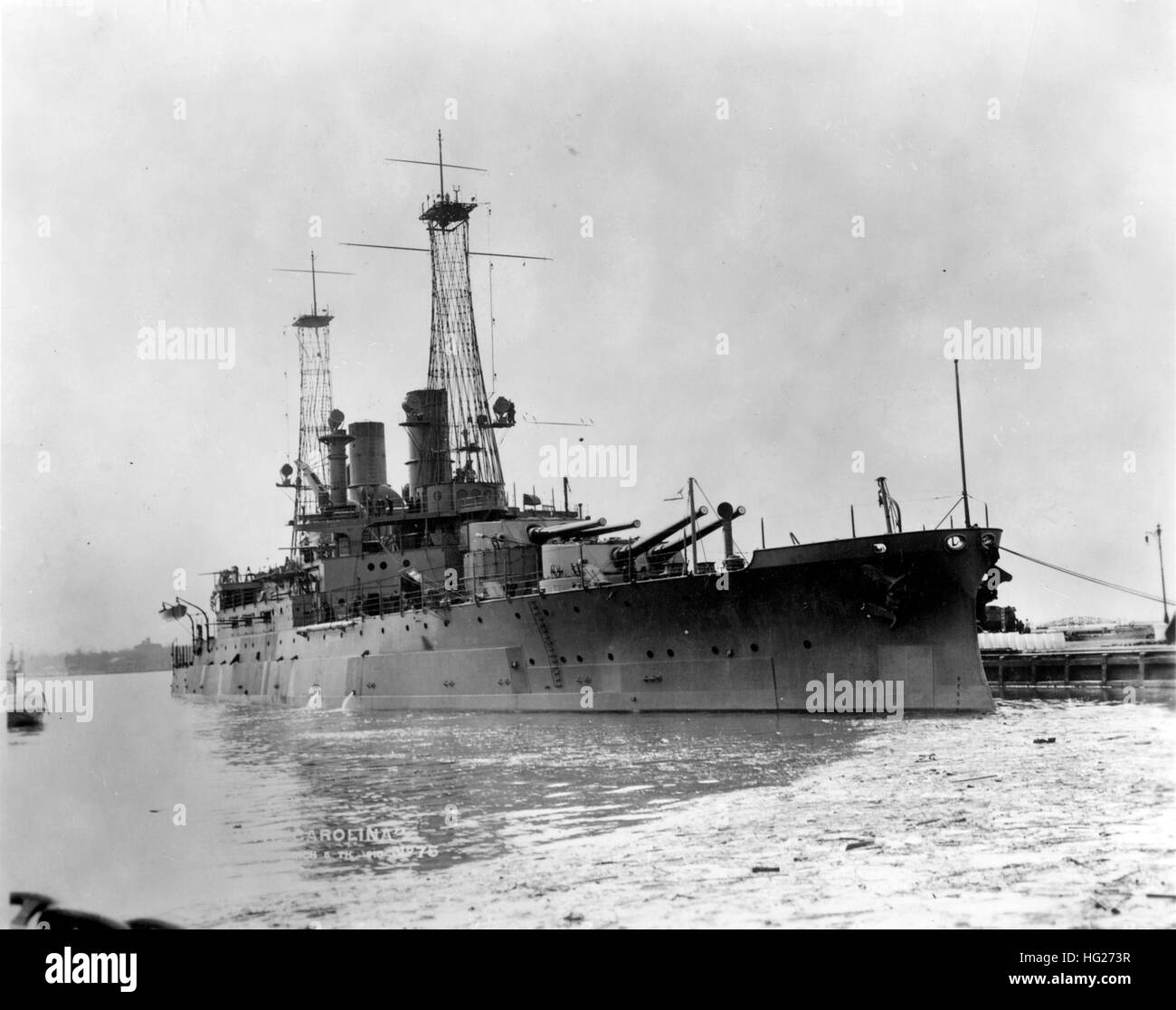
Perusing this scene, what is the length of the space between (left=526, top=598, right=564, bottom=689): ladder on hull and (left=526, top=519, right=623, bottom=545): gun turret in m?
2.18

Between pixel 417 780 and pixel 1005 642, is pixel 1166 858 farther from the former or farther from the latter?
Answer: pixel 1005 642

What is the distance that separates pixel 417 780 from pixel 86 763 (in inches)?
328

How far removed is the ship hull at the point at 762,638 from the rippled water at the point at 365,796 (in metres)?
0.65

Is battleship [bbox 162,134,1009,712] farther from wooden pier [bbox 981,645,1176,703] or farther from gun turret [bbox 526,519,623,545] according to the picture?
wooden pier [bbox 981,645,1176,703]

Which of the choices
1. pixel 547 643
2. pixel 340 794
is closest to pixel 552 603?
pixel 547 643

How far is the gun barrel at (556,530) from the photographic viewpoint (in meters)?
23.9

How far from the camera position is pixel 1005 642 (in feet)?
102

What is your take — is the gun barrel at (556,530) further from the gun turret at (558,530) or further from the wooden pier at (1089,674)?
the wooden pier at (1089,674)

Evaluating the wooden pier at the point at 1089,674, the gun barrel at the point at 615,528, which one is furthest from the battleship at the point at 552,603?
the wooden pier at the point at 1089,674

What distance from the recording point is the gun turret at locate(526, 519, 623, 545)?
23.9 metres

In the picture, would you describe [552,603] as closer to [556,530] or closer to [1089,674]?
[556,530]
